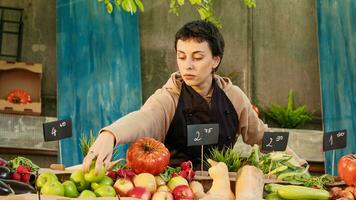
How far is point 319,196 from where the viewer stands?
10.3 feet

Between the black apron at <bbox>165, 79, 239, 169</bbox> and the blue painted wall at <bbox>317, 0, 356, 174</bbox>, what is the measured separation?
462cm

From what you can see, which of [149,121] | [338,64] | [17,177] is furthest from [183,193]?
[338,64]

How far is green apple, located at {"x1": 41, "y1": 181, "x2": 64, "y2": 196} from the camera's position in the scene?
8.73 ft

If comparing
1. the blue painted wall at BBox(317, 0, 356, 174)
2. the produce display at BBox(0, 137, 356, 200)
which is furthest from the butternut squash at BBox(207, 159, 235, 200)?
the blue painted wall at BBox(317, 0, 356, 174)

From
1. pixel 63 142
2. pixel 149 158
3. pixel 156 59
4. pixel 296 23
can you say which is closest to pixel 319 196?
pixel 149 158

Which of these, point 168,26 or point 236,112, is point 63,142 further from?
point 236,112

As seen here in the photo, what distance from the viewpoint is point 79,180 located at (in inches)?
111

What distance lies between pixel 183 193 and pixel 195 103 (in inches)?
44.1

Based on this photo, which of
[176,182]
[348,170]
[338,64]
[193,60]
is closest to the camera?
[176,182]

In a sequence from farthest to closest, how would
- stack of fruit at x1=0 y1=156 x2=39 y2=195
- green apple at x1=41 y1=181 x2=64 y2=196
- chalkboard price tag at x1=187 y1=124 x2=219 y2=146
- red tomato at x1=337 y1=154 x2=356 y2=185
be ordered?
red tomato at x1=337 y1=154 x2=356 y2=185
chalkboard price tag at x1=187 y1=124 x2=219 y2=146
green apple at x1=41 y1=181 x2=64 y2=196
stack of fruit at x1=0 y1=156 x2=39 y2=195

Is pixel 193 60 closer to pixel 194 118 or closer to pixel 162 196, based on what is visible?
pixel 194 118

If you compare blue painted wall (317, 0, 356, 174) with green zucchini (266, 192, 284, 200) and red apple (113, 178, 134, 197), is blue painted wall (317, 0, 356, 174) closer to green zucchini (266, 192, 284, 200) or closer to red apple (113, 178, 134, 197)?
green zucchini (266, 192, 284, 200)

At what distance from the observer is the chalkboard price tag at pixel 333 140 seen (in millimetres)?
3777

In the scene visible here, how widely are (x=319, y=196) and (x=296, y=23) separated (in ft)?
19.9
